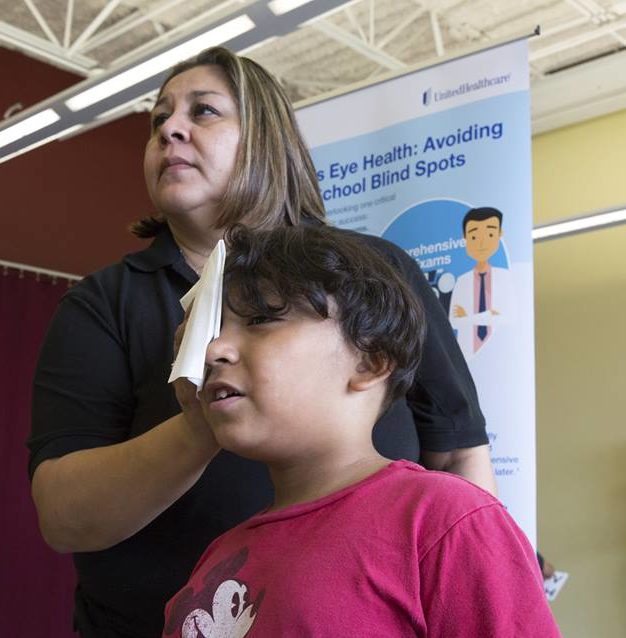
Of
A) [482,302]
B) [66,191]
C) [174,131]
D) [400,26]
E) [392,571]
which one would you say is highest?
[400,26]

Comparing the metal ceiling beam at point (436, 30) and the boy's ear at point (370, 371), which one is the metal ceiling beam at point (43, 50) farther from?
the boy's ear at point (370, 371)

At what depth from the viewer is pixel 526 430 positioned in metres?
2.56

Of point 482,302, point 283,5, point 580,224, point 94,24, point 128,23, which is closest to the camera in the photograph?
point 283,5

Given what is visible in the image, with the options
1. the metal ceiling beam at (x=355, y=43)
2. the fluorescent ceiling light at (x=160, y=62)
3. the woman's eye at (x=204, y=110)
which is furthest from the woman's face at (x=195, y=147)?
the metal ceiling beam at (x=355, y=43)

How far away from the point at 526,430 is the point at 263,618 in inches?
70.3

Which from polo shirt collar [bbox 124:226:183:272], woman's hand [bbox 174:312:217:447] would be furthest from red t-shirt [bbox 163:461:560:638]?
polo shirt collar [bbox 124:226:183:272]

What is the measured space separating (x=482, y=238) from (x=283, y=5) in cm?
89

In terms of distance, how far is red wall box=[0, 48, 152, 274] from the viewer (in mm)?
6176

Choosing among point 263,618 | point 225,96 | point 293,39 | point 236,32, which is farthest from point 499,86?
point 293,39

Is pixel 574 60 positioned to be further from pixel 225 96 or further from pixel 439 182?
pixel 225 96

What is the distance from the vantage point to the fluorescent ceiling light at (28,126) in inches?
124

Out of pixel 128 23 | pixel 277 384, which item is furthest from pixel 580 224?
pixel 277 384

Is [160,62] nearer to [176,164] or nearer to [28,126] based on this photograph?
[28,126]

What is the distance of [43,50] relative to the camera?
19.9ft
